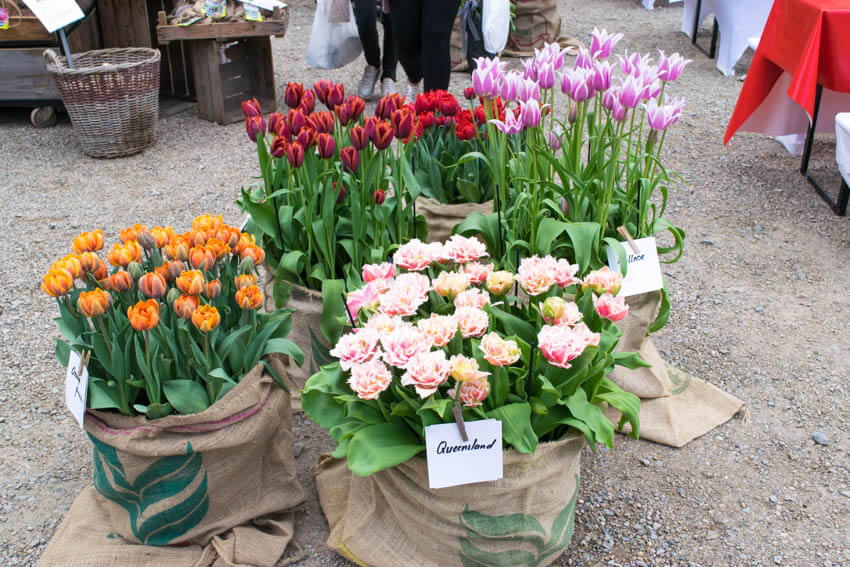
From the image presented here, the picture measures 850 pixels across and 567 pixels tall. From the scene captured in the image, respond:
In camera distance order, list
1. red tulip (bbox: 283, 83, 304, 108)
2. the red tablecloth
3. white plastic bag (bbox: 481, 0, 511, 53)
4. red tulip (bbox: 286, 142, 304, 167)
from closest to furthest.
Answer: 1. red tulip (bbox: 286, 142, 304, 167)
2. red tulip (bbox: 283, 83, 304, 108)
3. the red tablecloth
4. white plastic bag (bbox: 481, 0, 511, 53)

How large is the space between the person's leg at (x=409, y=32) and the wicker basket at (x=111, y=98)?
4.85ft

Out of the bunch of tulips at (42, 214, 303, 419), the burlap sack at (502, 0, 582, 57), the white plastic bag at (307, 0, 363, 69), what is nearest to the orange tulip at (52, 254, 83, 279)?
the bunch of tulips at (42, 214, 303, 419)

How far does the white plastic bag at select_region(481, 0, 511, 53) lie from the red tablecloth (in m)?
1.34

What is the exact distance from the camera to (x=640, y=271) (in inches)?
81.7

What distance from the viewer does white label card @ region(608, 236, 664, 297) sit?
6.79 feet

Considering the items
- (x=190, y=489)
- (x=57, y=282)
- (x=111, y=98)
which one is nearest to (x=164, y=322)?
(x=57, y=282)

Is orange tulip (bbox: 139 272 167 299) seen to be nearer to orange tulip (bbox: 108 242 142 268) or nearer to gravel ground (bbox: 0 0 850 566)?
orange tulip (bbox: 108 242 142 268)

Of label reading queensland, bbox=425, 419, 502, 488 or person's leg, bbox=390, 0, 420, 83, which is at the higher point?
person's leg, bbox=390, 0, 420, 83

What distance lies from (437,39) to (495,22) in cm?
64

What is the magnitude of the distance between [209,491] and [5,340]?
4.73 feet

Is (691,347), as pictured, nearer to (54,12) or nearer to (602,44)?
(602,44)

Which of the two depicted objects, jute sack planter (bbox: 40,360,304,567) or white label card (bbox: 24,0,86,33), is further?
white label card (bbox: 24,0,86,33)

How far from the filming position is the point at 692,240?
3510mm

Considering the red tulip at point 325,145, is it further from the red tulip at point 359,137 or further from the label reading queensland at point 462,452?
the label reading queensland at point 462,452
